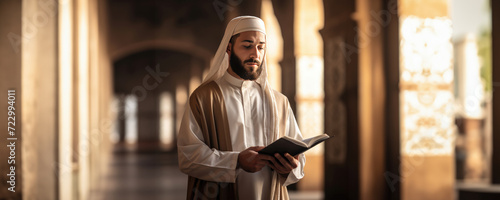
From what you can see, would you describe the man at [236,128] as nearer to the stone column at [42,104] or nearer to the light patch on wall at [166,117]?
the stone column at [42,104]

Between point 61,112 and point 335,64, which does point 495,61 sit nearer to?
point 335,64

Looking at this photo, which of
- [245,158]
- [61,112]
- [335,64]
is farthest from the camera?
[335,64]

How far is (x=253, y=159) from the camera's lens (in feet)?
7.47

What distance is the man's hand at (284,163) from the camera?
89.3 inches

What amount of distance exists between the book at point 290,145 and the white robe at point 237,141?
168mm

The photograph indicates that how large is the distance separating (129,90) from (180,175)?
58.5 feet

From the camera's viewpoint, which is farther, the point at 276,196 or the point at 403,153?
the point at 403,153

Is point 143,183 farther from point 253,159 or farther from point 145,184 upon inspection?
point 253,159

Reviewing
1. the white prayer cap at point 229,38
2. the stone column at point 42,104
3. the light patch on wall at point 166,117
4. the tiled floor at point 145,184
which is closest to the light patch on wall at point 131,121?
the light patch on wall at point 166,117

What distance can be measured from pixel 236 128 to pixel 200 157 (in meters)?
0.19

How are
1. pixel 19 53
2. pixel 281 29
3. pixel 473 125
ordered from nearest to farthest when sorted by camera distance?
pixel 19 53
pixel 281 29
pixel 473 125

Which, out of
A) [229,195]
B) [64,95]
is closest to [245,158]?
[229,195]

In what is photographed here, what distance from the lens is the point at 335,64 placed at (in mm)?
6742

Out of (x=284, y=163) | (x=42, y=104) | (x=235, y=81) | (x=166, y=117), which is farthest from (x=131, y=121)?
(x=284, y=163)
